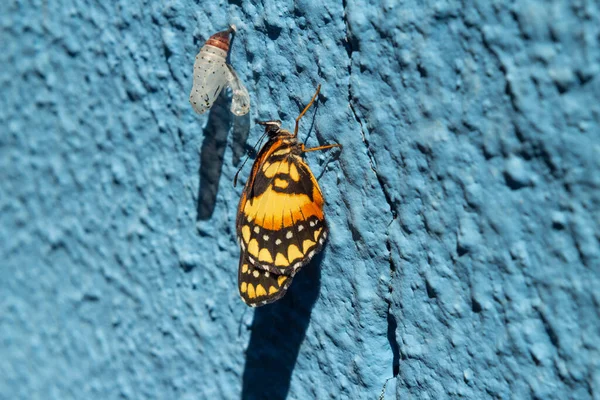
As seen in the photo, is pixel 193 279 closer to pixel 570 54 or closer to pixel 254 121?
pixel 254 121

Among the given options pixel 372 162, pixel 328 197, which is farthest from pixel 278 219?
pixel 372 162

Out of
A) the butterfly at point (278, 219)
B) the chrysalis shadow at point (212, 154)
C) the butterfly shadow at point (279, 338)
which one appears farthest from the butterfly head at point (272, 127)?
the butterfly shadow at point (279, 338)

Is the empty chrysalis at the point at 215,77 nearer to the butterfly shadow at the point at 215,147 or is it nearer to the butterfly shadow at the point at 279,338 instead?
the butterfly shadow at the point at 215,147

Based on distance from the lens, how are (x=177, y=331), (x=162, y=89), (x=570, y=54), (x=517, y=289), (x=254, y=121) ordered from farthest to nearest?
(x=177, y=331) < (x=162, y=89) < (x=254, y=121) < (x=517, y=289) < (x=570, y=54)

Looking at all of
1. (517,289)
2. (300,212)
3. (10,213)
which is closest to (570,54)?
A: (517,289)

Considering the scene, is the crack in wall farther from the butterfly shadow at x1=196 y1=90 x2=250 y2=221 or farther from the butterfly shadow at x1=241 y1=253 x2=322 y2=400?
the butterfly shadow at x1=196 y1=90 x2=250 y2=221

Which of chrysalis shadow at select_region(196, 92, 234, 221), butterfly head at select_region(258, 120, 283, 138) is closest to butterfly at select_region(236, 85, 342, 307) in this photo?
butterfly head at select_region(258, 120, 283, 138)
